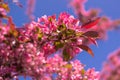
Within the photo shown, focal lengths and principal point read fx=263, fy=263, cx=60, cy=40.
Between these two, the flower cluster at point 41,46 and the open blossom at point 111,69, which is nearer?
the open blossom at point 111,69

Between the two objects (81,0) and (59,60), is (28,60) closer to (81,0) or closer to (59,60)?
(59,60)

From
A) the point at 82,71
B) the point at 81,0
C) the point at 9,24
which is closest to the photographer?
the point at 81,0

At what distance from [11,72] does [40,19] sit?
71cm

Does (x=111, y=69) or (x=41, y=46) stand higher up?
(x=41, y=46)

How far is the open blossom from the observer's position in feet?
1.81

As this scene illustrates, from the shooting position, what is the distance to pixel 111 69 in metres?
0.56

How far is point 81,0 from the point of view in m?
1.08

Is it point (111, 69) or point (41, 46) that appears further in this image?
point (41, 46)

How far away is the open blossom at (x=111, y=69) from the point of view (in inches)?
21.7

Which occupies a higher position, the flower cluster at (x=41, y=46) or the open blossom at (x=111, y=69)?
the flower cluster at (x=41, y=46)

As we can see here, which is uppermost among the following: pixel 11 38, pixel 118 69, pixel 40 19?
pixel 40 19

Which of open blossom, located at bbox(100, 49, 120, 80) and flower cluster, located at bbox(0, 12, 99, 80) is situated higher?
flower cluster, located at bbox(0, 12, 99, 80)

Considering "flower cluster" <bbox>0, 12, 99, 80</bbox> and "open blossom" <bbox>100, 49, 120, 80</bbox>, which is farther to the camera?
"flower cluster" <bbox>0, 12, 99, 80</bbox>

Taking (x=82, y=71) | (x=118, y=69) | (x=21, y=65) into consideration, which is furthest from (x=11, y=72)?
(x=118, y=69)
